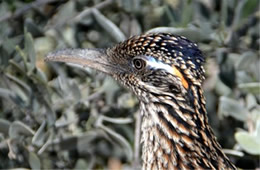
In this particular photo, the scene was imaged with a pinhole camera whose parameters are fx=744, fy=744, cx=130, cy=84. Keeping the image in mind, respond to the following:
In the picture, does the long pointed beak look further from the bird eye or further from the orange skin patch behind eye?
the orange skin patch behind eye

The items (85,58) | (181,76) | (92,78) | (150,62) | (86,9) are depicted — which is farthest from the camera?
(86,9)

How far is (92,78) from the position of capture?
239 inches

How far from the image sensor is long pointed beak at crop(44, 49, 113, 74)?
5.07m

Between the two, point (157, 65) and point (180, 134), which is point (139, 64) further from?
point (180, 134)

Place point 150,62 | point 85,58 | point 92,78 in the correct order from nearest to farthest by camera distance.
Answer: point 150,62
point 85,58
point 92,78

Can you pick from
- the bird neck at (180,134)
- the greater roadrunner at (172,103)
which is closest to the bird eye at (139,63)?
the greater roadrunner at (172,103)

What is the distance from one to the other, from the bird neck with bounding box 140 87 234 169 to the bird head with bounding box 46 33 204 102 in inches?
2.9

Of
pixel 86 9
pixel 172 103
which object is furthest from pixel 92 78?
pixel 172 103

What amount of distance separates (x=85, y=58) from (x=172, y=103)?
2.37 feet

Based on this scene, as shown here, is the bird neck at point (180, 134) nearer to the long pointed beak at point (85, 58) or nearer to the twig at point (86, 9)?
the long pointed beak at point (85, 58)

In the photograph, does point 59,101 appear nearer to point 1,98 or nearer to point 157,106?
point 1,98

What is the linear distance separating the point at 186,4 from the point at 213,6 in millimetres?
738

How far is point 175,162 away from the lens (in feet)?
15.7

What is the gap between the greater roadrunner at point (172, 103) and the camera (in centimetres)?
474
